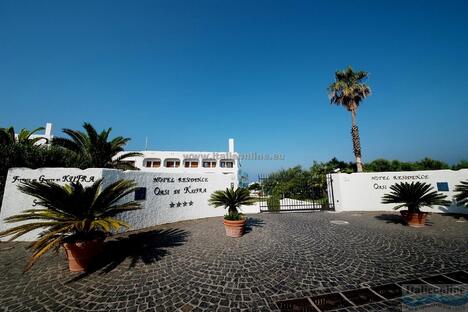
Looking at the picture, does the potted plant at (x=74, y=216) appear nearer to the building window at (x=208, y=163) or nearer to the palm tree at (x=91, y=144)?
the palm tree at (x=91, y=144)

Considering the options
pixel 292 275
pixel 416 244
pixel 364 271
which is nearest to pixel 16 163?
pixel 292 275

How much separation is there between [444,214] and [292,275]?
12.1 metres

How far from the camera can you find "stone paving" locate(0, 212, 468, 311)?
2.80 meters

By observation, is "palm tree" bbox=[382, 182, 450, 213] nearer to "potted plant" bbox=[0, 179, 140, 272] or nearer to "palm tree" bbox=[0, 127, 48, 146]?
"potted plant" bbox=[0, 179, 140, 272]

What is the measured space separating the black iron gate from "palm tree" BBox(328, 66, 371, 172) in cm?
484

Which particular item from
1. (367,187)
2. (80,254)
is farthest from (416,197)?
(80,254)

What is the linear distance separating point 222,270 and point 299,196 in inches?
638

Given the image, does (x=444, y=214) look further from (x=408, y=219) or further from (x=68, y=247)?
(x=68, y=247)

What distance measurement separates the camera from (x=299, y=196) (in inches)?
717

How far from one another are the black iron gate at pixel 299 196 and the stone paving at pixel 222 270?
6289 mm

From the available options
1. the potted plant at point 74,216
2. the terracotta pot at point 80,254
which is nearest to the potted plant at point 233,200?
the potted plant at point 74,216

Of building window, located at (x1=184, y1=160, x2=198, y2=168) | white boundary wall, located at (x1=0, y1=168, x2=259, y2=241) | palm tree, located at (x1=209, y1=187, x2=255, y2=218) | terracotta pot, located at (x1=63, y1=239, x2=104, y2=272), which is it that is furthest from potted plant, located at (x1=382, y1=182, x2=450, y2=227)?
building window, located at (x1=184, y1=160, x2=198, y2=168)

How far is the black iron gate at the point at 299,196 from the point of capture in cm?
1250

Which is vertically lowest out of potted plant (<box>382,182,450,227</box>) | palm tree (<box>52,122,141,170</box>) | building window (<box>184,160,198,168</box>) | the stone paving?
the stone paving
